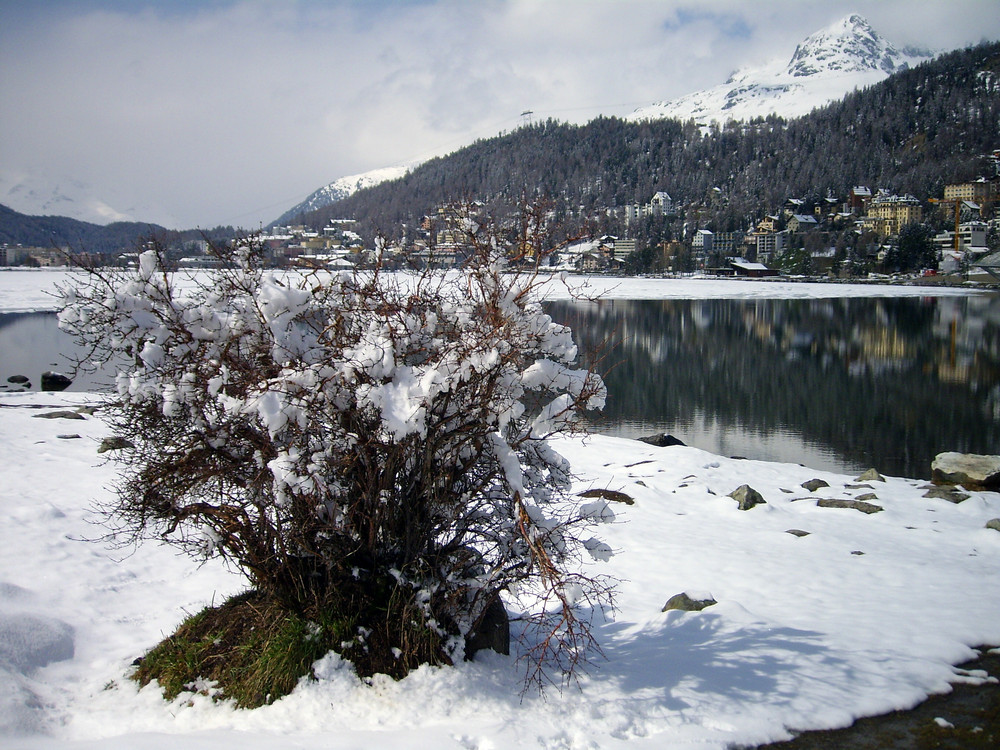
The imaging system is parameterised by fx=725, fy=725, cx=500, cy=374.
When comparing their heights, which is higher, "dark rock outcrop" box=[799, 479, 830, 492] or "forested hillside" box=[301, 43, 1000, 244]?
"forested hillside" box=[301, 43, 1000, 244]

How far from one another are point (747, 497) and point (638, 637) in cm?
502

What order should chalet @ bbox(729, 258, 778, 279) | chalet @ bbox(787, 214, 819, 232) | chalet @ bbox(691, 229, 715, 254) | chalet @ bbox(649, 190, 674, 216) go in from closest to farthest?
chalet @ bbox(729, 258, 778, 279), chalet @ bbox(691, 229, 715, 254), chalet @ bbox(787, 214, 819, 232), chalet @ bbox(649, 190, 674, 216)

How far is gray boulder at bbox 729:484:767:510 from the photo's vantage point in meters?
10.4

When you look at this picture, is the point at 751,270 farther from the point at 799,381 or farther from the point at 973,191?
the point at 799,381

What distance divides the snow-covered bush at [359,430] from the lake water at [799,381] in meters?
0.95

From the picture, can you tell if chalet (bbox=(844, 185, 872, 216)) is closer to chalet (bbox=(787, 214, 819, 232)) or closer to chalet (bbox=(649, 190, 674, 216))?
chalet (bbox=(787, 214, 819, 232))

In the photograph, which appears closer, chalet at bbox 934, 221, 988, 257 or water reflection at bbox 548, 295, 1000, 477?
water reflection at bbox 548, 295, 1000, 477

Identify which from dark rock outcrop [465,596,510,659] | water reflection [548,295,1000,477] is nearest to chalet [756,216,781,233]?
water reflection [548,295,1000,477]

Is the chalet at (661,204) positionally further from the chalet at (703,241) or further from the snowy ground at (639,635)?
the snowy ground at (639,635)

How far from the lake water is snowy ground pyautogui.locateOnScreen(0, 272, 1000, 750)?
205 centimetres

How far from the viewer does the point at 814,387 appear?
26.5 m

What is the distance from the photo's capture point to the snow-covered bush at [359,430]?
4.38 meters

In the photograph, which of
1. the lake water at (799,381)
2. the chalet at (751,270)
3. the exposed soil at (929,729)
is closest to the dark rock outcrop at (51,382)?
the lake water at (799,381)

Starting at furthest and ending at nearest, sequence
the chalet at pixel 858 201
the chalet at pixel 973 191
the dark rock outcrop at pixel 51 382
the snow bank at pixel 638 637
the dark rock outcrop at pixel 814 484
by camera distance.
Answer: the chalet at pixel 858 201 < the chalet at pixel 973 191 < the dark rock outcrop at pixel 51 382 < the dark rock outcrop at pixel 814 484 < the snow bank at pixel 638 637
